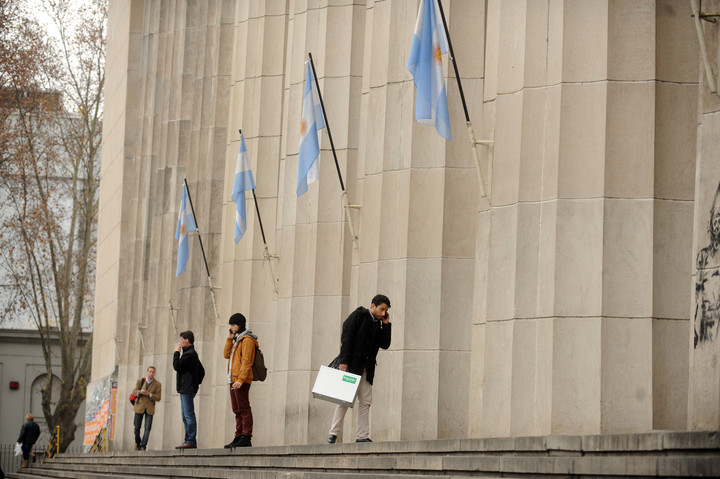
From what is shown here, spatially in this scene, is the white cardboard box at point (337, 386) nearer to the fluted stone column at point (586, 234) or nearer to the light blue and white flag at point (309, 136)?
the fluted stone column at point (586, 234)

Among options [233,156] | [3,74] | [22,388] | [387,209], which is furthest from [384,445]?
[22,388]

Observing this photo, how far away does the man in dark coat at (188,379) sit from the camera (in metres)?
23.1

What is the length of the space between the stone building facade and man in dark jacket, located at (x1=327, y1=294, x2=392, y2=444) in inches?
42.9

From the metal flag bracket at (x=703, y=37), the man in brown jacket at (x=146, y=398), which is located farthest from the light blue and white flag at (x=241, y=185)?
the metal flag bracket at (x=703, y=37)

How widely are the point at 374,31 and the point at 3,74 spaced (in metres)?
26.2

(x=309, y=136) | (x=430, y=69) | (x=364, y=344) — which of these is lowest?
(x=364, y=344)

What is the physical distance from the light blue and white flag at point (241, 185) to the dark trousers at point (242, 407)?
624 cm

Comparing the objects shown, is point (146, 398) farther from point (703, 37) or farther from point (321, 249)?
point (703, 37)

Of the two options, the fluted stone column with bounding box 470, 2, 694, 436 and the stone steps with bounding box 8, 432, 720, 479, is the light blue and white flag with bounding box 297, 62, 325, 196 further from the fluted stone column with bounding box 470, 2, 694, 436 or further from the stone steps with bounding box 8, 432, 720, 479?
the fluted stone column with bounding box 470, 2, 694, 436

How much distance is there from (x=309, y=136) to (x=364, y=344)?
5.12 m

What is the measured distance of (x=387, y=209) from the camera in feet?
64.1

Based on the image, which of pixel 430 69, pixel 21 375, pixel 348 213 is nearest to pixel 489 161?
pixel 430 69

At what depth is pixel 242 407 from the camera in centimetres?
1991

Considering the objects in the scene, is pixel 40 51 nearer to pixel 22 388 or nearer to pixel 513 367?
pixel 22 388
